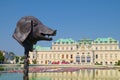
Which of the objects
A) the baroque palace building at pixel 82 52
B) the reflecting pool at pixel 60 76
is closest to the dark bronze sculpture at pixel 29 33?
the reflecting pool at pixel 60 76

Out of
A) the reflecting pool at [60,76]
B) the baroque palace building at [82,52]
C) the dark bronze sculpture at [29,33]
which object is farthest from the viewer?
the baroque palace building at [82,52]

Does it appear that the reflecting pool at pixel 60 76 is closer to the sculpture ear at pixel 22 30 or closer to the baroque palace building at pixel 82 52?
the sculpture ear at pixel 22 30

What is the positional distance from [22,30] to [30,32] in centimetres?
16

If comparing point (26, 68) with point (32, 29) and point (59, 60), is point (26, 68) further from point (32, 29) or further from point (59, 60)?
point (59, 60)

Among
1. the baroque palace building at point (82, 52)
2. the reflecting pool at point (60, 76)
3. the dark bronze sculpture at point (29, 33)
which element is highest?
the baroque palace building at point (82, 52)

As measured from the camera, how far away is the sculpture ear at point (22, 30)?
205 inches

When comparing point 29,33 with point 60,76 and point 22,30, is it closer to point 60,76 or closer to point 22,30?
point 22,30

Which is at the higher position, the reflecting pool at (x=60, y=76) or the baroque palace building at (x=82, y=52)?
the baroque palace building at (x=82, y=52)

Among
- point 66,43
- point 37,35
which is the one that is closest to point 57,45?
point 66,43

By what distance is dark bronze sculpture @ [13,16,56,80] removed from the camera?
Result: 520cm

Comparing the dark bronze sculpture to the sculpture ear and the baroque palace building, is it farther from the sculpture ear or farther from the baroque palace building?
the baroque palace building

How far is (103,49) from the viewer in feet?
352

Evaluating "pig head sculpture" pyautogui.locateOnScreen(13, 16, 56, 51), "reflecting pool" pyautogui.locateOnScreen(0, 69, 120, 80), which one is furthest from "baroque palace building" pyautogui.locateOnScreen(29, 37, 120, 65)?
"pig head sculpture" pyautogui.locateOnScreen(13, 16, 56, 51)

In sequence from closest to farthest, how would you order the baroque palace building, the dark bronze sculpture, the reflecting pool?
the dark bronze sculpture → the reflecting pool → the baroque palace building
